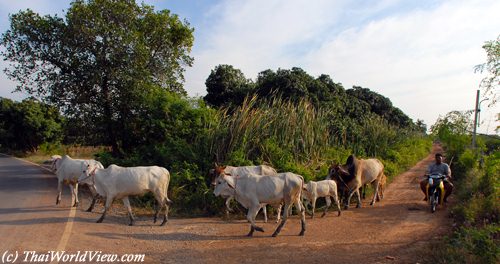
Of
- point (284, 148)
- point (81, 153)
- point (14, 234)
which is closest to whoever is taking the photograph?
point (14, 234)

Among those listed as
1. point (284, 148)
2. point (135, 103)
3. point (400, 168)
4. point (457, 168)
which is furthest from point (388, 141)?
point (135, 103)

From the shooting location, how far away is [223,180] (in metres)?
9.23

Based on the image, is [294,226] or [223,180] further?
[294,226]

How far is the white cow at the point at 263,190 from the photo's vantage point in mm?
9016

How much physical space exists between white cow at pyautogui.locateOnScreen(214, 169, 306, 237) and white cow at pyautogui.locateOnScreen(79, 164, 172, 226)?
5.48 ft

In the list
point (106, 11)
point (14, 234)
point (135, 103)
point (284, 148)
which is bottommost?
point (14, 234)

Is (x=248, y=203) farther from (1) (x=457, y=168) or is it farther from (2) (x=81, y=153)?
(2) (x=81, y=153)

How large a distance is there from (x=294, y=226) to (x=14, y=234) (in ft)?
20.3

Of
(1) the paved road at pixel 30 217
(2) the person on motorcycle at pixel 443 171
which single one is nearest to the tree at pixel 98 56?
(1) the paved road at pixel 30 217

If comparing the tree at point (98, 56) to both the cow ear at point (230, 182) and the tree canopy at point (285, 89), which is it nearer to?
the tree canopy at point (285, 89)

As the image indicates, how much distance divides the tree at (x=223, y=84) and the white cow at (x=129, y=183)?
14175 millimetres

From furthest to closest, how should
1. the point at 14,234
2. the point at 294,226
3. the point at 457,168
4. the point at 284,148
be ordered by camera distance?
the point at 457,168 → the point at 284,148 → the point at 294,226 → the point at 14,234

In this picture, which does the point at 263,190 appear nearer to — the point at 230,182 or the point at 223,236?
the point at 230,182

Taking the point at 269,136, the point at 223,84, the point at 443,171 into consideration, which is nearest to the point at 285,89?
the point at 223,84
